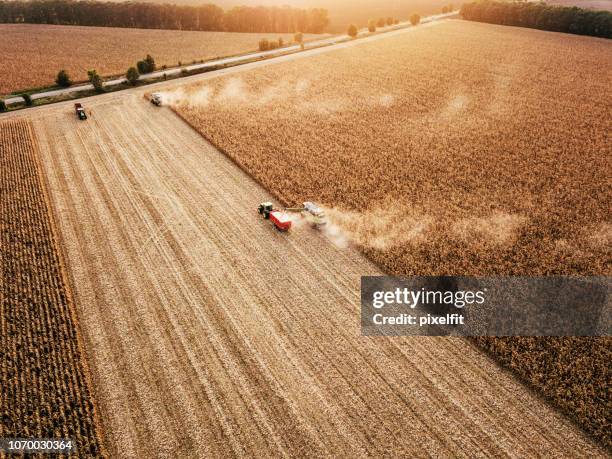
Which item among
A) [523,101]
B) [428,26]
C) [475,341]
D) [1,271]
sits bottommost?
[475,341]

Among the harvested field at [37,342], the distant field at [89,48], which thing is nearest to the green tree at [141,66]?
the distant field at [89,48]

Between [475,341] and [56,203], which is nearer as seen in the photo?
[475,341]

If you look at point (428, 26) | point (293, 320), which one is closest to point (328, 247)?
point (293, 320)

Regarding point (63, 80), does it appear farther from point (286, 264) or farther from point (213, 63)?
point (286, 264)

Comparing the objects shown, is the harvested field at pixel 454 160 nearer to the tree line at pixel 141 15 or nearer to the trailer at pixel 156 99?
the trailer at pixel 156 99

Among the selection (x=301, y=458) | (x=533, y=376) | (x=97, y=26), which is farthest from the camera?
(x=97, y=26)

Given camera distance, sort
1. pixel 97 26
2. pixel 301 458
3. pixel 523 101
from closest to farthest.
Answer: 1. pixel 301 458
2. pixel 523 101
3. pixel 97 26

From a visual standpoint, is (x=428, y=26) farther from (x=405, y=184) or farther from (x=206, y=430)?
(x=206, y=430)
